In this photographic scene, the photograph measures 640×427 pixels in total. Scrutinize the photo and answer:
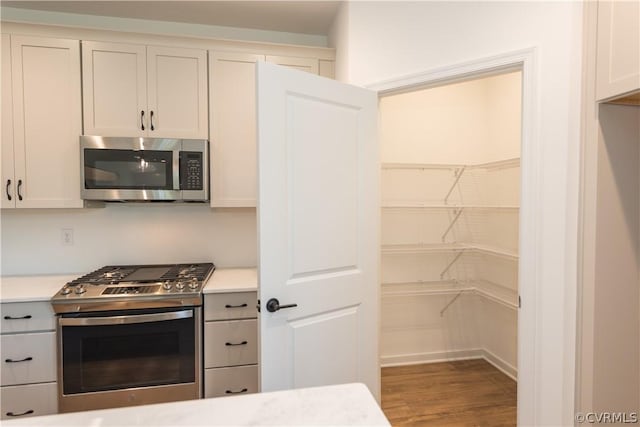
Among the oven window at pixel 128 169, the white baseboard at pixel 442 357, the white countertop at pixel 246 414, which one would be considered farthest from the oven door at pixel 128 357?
the white baseboard at pixel 442 357

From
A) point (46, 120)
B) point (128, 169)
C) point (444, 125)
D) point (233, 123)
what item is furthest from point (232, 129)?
point (444, 125)

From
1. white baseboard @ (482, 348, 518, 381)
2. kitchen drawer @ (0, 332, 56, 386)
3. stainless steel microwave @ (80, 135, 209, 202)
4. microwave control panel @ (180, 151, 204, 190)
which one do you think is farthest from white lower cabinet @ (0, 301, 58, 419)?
white baseboard @ (482, 348, 518, 381)

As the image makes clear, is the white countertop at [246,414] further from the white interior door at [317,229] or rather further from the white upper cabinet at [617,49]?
the white upper cabinet at [617,49]

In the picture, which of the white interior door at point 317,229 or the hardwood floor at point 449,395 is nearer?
the white interior door at point 317,229

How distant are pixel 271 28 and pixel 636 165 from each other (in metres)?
2.39

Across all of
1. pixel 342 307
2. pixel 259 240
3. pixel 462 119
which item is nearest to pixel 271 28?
pixel 462 119

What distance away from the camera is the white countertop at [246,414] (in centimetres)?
75

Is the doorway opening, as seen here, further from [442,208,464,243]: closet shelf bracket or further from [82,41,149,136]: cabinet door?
[82,41,149,136]: cabinet door

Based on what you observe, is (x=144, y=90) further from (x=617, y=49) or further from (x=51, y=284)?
(x=617, y=49)

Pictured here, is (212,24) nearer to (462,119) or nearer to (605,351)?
(462,119)

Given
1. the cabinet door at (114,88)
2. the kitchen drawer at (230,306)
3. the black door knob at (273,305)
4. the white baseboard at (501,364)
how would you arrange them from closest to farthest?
the black door knob at (273,305)
the kitchen drawer at (230,306)
the cabinet door at (114,88)
the white baseboard at (501,364)

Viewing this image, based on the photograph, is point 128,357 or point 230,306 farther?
point 230,306

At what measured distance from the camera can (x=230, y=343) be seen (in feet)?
7.07

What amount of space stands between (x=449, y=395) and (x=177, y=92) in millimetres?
2781
